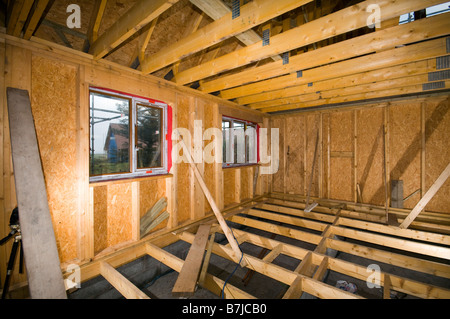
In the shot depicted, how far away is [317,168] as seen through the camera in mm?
5348

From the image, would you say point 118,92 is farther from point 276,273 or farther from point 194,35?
point 276,273

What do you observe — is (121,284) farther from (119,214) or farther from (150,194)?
(150,194)

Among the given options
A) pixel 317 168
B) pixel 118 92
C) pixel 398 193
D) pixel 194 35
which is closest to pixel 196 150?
pixel 118 92

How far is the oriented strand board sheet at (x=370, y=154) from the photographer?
14.9ft

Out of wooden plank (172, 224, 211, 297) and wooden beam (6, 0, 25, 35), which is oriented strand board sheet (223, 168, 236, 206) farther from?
wooden beam (6, 0, 25, 35)

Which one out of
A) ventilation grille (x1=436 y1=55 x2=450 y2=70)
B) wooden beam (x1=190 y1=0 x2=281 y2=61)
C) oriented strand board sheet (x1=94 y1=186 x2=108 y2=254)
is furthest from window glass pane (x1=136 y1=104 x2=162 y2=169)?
ventilation grille (x1=436 y1=55 x2=450 y2=70)

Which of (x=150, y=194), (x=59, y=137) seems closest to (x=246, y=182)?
(x=150, y=194)

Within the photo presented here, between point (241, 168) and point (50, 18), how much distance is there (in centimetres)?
426

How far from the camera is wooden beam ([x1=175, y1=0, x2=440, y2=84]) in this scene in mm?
1694

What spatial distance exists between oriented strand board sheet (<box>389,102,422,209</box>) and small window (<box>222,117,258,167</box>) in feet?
10.8

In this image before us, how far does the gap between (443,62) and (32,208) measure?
5.00 metres

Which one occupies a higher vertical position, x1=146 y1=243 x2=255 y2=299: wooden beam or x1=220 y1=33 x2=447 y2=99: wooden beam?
x1=220 y1=33 x2=447 y2=99: wooden beam

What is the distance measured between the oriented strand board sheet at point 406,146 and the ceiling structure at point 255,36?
81cm

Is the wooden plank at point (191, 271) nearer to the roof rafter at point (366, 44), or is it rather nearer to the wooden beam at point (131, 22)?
the wooden beam at point (131, 22)
